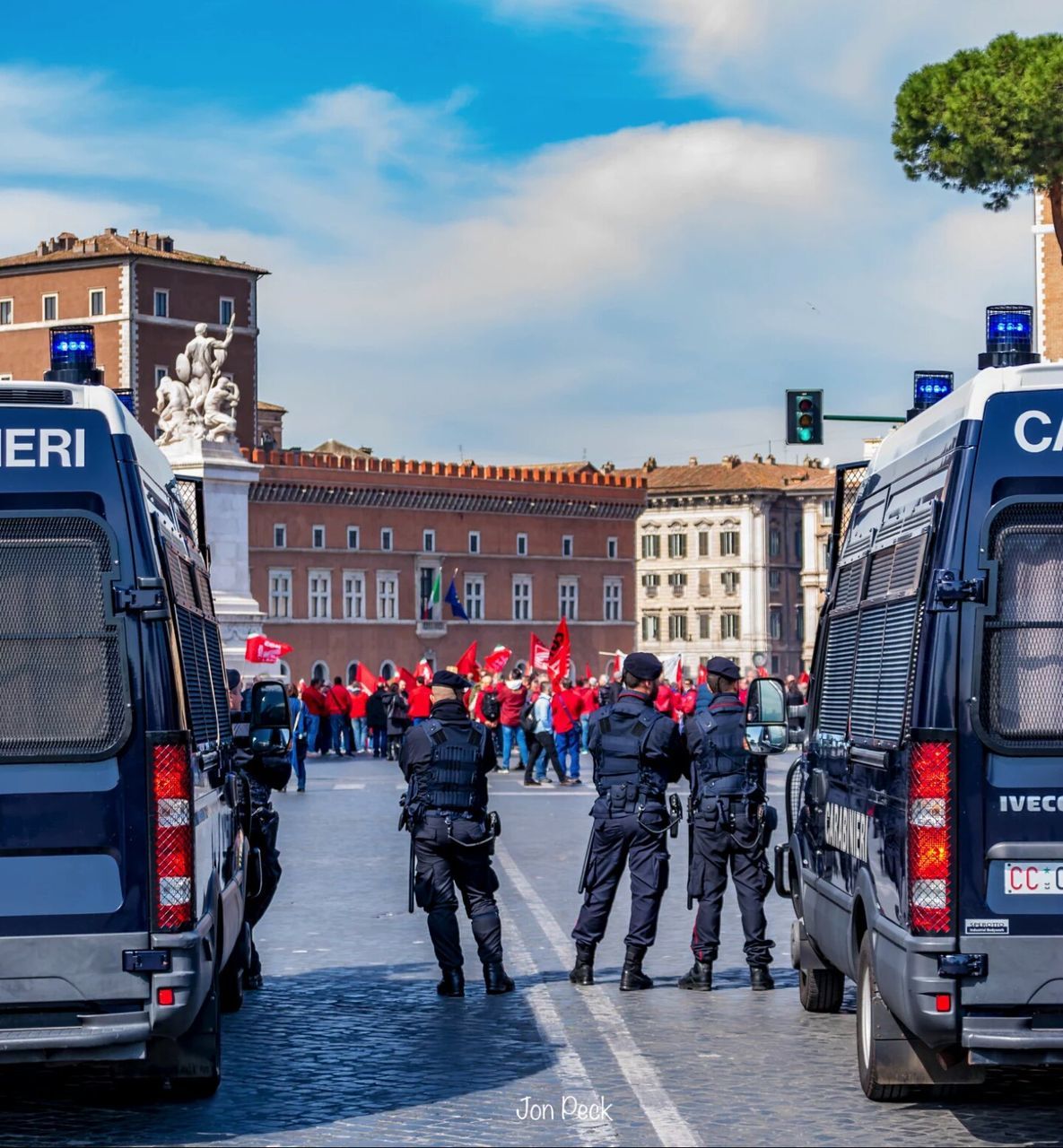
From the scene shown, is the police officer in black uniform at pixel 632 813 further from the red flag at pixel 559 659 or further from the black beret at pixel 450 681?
the red flag at pixel 559 659

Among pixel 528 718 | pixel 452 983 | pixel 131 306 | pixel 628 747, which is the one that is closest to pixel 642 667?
pixel 628 747

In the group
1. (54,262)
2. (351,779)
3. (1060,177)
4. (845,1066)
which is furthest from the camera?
(54,262)

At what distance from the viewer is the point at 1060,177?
107ft

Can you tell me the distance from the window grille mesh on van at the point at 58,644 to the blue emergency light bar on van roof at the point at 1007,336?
10.8ft

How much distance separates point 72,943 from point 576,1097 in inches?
79.1

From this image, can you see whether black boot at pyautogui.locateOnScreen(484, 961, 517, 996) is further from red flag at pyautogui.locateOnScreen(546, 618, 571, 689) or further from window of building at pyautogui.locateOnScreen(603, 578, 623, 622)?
window of building at pyautogui.locateOnScreen(603, 578, 623, 622)

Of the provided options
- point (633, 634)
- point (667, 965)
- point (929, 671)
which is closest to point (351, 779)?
point (667, 965)

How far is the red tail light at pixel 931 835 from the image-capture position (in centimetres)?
708

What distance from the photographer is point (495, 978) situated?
37.3 feet

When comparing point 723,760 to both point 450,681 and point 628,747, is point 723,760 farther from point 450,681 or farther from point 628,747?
point 450,681

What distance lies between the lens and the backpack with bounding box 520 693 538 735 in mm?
36013

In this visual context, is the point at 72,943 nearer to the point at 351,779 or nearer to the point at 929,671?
the point at 929,671

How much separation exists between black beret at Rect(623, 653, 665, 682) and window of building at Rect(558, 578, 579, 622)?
103558mm

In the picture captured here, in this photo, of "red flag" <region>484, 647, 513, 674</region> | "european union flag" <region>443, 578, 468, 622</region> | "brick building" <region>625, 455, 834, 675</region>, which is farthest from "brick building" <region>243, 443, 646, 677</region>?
"red flag" <region>484, 647, 513, 674</region>
